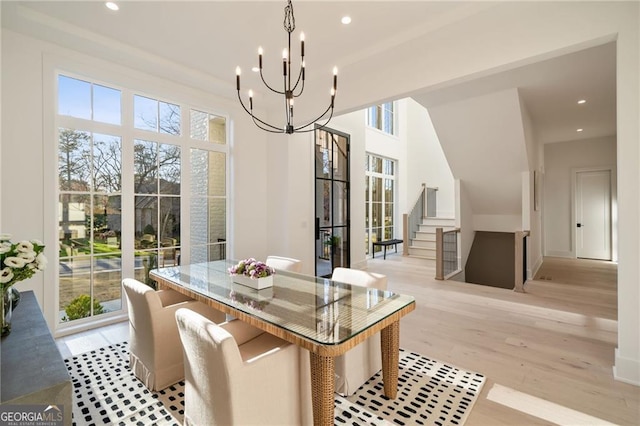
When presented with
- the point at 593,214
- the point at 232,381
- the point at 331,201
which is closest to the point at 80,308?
the point at 232,381

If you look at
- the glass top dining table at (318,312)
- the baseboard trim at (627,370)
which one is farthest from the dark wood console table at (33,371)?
the baseboard trim at (627,370)

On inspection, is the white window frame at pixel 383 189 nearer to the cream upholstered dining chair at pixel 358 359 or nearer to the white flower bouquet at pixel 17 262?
the cream upholstered dining chair at pixel 358 359

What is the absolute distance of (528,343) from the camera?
2812 millimetres

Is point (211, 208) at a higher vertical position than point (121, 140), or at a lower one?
lower

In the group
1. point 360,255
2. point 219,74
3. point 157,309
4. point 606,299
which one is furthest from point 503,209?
point 157,309

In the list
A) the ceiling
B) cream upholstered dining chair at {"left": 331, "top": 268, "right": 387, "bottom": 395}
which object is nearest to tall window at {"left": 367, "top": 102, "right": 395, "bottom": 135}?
the ceiling

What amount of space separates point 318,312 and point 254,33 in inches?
106

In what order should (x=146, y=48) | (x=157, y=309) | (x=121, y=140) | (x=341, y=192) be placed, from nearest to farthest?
(x=157, y=309) → (x=146, y=48) → (x=121, y=140) → (x=341, y=192)

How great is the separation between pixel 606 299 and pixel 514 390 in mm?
3309

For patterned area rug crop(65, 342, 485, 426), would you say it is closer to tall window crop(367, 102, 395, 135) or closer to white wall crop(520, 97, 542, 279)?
white wall crop(520, 97, 542, 279)

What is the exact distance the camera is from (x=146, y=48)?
312 cm

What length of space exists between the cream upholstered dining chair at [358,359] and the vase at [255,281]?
2.00 feet

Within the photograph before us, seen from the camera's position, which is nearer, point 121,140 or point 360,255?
point 121,140

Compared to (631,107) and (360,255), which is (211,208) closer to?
(360,255)
